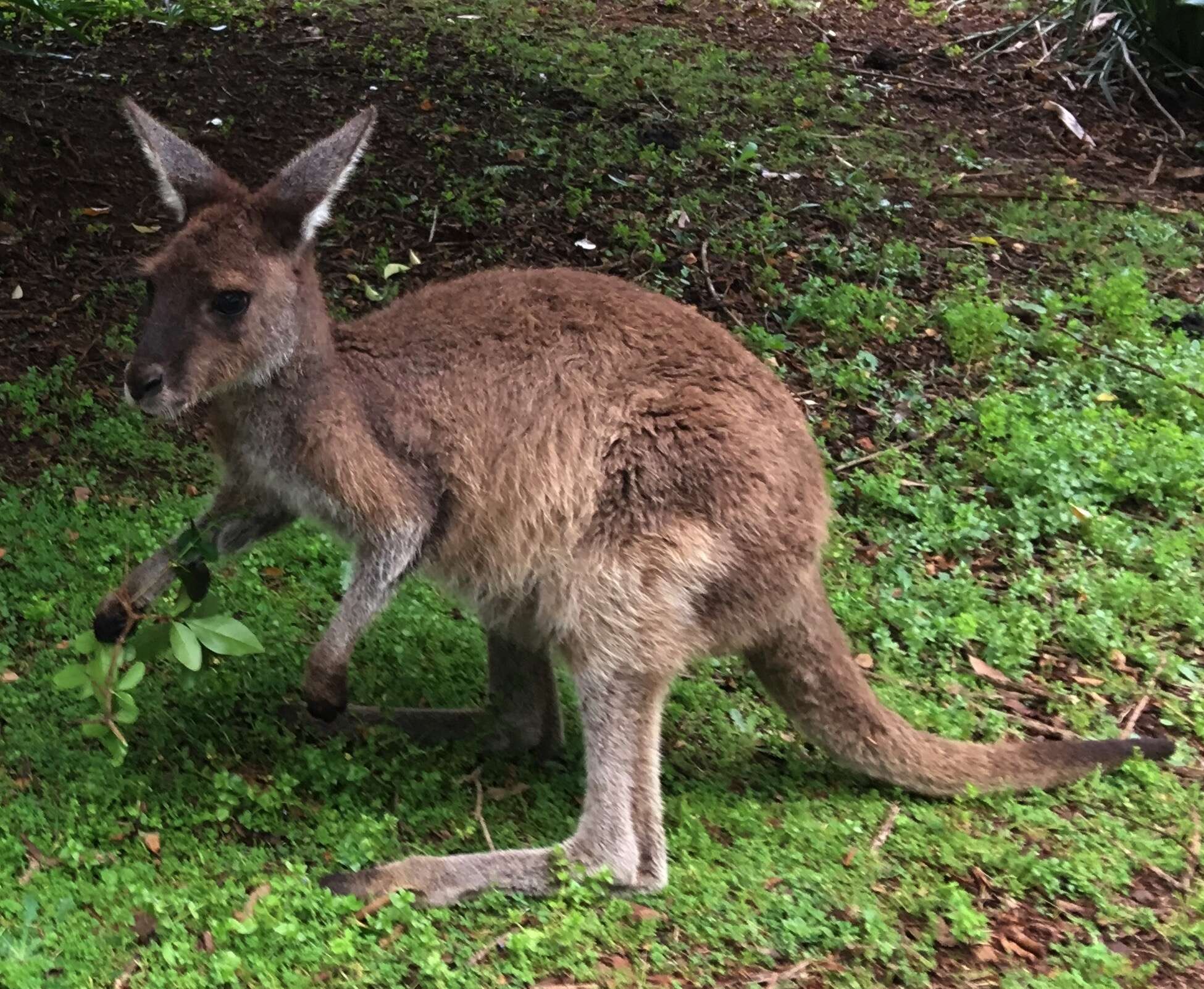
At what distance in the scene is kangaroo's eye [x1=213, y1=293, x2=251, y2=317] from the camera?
9.44ft

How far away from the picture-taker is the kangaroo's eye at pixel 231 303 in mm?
2877

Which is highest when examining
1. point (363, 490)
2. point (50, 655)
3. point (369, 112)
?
point (369, 112)

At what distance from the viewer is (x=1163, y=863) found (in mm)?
3086

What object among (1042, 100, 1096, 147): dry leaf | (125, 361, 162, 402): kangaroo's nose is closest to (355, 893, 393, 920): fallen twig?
(125, 361, 162, 402): kangaroo's nose

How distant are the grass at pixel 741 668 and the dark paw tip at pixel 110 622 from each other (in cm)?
22

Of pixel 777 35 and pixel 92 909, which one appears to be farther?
pixel 777 35

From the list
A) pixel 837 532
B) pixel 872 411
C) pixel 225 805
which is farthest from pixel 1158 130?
pixel 225 805

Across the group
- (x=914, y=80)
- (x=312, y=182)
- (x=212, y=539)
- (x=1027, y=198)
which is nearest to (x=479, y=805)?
(x=212, y=539)

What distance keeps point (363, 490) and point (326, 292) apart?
7.99 ft

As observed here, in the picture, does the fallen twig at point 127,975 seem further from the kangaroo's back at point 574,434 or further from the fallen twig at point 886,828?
the fallen twig at point 886,828

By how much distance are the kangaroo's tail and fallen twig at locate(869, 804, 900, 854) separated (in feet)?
0.25

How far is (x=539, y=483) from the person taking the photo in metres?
3.08

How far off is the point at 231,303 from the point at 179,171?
1.37 ft

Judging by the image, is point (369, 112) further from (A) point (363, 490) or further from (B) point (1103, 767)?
(B) point (1103, 767)
